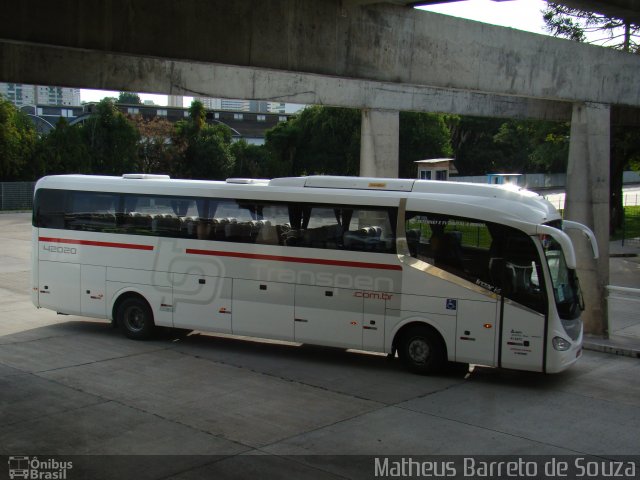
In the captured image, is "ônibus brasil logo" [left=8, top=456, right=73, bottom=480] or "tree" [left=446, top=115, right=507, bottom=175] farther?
"tree" [left=446, top=115, right=507, bottom=175]

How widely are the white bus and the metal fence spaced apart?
108ft

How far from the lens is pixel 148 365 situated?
12.4 m

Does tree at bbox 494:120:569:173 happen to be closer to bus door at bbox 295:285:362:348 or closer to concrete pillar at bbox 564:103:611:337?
concrete pillar at bbox 564:103:611:337

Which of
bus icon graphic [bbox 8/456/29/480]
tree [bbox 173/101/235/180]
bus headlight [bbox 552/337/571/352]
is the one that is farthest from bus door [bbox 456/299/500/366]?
tree [bbox 173/101/235/180]

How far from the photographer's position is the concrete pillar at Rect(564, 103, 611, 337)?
15609mm

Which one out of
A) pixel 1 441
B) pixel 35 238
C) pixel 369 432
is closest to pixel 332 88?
pixel 35 238

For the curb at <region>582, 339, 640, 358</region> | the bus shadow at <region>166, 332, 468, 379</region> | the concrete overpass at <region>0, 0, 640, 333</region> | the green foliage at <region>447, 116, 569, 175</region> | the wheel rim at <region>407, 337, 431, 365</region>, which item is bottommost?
the bus shadow at <region>166, 332, 468, 379</region>

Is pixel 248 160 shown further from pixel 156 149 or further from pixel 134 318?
pixel 134 318

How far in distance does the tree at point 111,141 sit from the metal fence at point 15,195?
422cm

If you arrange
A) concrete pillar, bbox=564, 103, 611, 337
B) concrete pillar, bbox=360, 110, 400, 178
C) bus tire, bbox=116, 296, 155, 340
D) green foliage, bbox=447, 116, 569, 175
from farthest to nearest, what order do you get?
green foliage, bbox=447, 116, 569, 175 < concrete pillar, bbox=360, 110, 400, 178 < concrete pillar, bbox=564, 103, 611, 337 < bus tire, bbox=116, 296, 155, 340

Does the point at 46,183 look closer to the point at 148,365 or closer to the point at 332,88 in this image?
the point at 148,365

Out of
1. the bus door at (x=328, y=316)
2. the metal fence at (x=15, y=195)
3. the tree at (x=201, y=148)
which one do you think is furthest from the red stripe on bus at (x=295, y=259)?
the metal fence at (x=15, y=195)

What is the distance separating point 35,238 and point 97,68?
436cm

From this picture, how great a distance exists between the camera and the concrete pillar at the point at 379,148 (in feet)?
59.6
